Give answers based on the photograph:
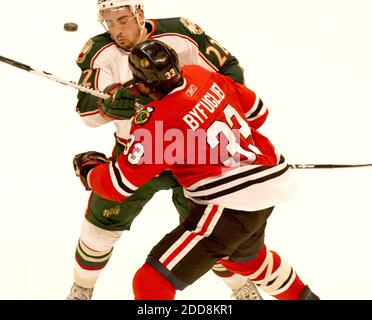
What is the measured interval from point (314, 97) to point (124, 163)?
2151 millimetres

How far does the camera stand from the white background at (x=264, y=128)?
11.0ft

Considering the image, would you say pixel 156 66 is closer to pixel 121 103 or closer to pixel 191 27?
pixel 121 103

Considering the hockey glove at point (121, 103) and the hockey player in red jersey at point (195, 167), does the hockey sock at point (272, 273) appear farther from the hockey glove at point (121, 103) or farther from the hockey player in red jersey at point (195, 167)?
the hockey glove at point (121, 103)

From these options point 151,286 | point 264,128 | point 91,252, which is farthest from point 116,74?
point 264,128

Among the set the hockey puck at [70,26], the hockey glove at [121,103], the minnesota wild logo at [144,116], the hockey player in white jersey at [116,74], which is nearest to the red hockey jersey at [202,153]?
the minnesota wild logo at [144,116]

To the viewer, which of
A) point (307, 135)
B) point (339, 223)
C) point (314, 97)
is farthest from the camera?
point (314, 97)

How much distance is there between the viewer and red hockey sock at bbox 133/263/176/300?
8.36ft

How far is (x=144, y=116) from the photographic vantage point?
245 centimetres

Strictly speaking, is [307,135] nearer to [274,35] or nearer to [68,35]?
[274,35]

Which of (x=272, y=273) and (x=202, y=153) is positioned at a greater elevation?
(x=202, y=153)

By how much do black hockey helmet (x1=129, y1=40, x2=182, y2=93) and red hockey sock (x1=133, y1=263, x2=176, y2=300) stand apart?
62cm

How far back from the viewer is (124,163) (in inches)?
98.1

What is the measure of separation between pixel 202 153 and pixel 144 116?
23cm

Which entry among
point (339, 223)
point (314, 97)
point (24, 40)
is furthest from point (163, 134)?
point (24, 40)
